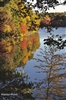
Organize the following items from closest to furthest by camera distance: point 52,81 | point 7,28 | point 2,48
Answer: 1. point 52,81
2. point 2,48
3. point 7,28

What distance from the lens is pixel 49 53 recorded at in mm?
14609

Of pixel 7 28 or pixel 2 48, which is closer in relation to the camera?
pixel 2 48

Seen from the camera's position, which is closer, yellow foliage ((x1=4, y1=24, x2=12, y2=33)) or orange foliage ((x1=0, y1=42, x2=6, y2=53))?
orange foliage ((x1=0, y1=42, x2=6, y2=53))

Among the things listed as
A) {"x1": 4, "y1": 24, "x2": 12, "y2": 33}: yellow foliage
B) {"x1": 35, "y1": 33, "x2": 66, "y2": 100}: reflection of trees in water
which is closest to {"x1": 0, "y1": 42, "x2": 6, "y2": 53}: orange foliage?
{"x1": 4, "y1": 24, "x2": 12, "y2": 33}: yellow foliage

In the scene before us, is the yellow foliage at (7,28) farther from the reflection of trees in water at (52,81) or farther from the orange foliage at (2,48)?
the reflection of trees in water at (52,81)

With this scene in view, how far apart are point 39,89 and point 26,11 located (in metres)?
9.72

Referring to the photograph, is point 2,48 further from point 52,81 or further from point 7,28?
point 52,81

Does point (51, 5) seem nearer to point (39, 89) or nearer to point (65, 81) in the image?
point (39, 89)

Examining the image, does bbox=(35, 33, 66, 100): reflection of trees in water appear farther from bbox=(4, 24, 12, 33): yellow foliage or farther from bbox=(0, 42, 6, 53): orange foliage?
bbox=(4, 24, 12, 33): yellow foliage

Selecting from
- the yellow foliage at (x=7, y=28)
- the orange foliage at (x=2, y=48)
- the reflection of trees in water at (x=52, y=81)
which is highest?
the reflection of trees in water at (x=52, y=81)

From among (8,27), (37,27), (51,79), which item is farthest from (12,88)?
(8,27)

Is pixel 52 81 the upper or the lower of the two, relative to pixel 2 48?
upper

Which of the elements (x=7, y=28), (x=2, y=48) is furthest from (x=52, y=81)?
(x=7, y=28)

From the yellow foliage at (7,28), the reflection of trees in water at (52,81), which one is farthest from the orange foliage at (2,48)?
the reflection of trees in water at (52,81)
